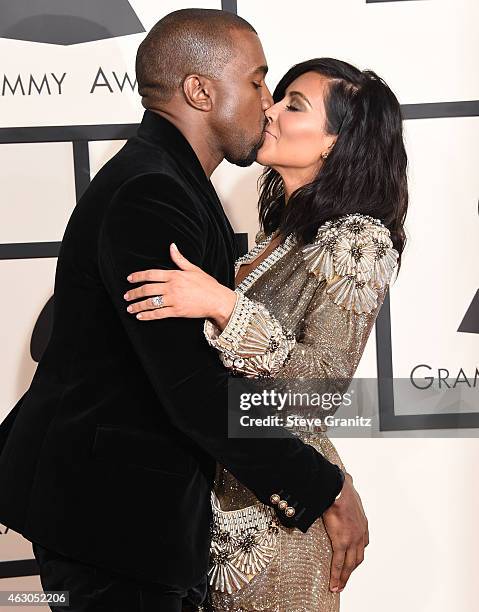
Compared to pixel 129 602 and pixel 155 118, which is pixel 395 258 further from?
pixel 129 602

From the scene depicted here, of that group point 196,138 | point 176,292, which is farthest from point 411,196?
point 176,292

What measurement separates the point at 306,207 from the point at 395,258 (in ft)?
0.65

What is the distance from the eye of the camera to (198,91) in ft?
4.63

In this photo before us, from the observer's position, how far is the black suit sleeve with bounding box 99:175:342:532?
1.24 metres

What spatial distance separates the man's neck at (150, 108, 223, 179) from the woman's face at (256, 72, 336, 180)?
273 millimetres

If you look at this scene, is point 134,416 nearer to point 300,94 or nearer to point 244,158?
point 244,158

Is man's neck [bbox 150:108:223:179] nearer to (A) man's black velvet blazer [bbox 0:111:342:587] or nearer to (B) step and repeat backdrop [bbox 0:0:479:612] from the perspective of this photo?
(A) man's black velvet blazer [bbox 0:111:342:587]

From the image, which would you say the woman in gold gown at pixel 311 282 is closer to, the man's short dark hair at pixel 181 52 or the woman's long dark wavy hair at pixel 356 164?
the woman's long dark wavy hair at pixel 356 164

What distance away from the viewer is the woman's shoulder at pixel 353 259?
1.50 m

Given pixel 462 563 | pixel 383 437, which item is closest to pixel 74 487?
pixel 383 437

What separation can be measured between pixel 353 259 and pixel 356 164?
0.78 feet

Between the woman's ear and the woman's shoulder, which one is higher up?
the woman's ear

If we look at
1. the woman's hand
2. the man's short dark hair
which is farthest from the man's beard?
the woman's hand

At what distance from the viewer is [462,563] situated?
97.9 inches
